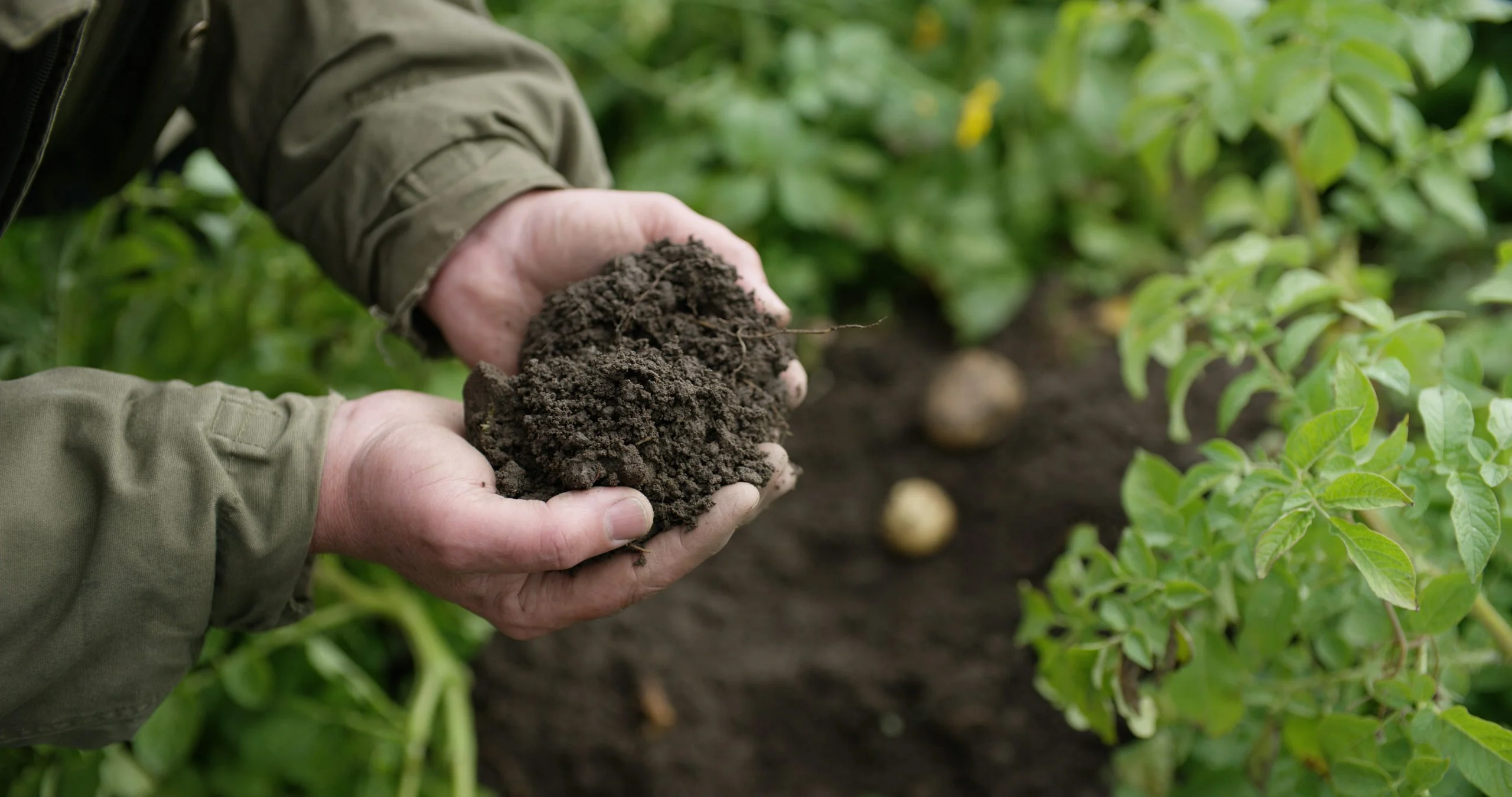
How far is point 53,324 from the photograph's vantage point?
5.74 feet

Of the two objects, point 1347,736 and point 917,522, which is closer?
point 1347,736

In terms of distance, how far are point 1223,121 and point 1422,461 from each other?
2.59 ft

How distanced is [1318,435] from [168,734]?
71.9 inches

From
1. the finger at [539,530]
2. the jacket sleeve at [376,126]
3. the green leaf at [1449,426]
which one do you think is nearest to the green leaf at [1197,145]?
the green leaf at [1449,426]

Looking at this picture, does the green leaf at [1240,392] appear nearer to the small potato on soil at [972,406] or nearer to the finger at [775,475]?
the finger at [775,475]

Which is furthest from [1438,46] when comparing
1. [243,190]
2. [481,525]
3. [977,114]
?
[243,190]

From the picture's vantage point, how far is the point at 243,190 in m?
1.69

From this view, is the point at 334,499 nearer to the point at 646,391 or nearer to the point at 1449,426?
the point at 646,391

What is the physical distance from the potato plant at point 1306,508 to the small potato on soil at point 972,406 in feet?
1.98

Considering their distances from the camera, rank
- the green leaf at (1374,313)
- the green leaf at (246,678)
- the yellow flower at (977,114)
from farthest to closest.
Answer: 1. the yellow flower at (977,114)
2. the green leaf at (246,678)
3. the green leaf at (1374,313)

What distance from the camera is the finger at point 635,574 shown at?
1196 mm

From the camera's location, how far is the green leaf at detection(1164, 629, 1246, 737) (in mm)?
1326

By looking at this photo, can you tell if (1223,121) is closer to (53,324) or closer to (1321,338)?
(1321,338)

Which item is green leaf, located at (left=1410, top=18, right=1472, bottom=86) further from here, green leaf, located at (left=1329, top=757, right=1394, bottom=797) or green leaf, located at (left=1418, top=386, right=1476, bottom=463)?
green leaf, located at (left=1329, top=757, right=1394, bottom=797)
